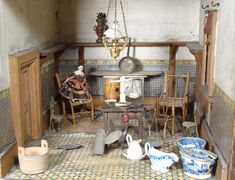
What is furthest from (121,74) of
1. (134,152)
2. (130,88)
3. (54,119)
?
(134,152)

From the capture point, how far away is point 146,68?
7.67m

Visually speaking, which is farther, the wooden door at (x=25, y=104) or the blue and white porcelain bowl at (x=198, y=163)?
the wooden door at (x=25, y=104)

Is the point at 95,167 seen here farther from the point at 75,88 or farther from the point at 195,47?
the point at 195,47

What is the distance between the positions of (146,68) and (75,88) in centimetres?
176

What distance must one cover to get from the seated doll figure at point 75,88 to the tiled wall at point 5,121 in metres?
2.04

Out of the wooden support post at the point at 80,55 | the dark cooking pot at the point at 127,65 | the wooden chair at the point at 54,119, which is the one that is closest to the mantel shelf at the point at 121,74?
the dark cooking pot at the point at 127,65

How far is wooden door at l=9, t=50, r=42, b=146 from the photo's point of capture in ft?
15.6

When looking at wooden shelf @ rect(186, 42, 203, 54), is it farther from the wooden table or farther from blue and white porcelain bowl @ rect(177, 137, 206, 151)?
blue and white porcelain bowl @ rect(177, 137, 206, 151)

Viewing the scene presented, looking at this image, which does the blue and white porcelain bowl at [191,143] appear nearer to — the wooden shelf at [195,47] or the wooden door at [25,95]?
the wooden shelf at [195,47]

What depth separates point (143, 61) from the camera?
766 centimetres

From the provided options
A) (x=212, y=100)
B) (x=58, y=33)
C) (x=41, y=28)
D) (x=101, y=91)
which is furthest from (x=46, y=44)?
(x=212, y=100)

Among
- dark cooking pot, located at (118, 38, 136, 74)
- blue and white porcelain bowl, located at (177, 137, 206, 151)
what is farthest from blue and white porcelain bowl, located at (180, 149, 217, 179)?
dark cooking pot, located at (118, 38, 136, 74)

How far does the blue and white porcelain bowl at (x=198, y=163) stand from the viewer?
4.30 m

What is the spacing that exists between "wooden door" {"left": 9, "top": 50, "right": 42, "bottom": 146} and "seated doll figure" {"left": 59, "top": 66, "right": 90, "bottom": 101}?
983 millimetres
